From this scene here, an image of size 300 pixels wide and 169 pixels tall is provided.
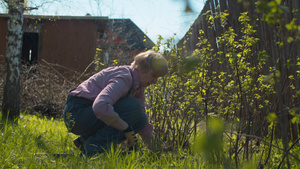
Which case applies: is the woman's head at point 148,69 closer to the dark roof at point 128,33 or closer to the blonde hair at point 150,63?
the blonde hair at point 150,63

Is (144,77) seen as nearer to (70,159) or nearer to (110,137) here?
(110,137)

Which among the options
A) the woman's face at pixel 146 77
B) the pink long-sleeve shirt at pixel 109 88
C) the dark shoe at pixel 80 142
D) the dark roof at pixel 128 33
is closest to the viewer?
the pink long-sleeve shirt at pixel 109 88

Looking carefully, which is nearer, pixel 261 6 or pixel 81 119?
pixel 261 6

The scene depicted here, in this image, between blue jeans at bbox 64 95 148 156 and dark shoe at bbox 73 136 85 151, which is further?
dark shoe at bbox 73 136 85 151

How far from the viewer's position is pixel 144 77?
2.74 m

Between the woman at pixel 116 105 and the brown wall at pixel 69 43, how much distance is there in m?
8.18

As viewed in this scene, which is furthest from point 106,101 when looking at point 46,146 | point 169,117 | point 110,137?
point 169,117

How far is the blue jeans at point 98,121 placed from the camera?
2.67 metres

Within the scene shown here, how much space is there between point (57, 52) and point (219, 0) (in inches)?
320

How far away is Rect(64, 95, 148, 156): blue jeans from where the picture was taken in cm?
267

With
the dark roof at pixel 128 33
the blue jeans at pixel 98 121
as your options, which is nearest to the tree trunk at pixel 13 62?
the blue jeans at pixel 98 121

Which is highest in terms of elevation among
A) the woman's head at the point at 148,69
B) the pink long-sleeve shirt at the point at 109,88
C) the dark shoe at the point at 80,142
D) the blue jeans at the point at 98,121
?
the woman's head at the point at 148,69

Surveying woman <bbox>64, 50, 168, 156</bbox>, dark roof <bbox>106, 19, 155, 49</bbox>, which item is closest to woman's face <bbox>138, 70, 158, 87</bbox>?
woman <bbox>64, 50, 168, 156</bbox>

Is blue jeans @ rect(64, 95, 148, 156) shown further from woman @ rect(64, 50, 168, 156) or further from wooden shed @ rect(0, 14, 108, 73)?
wooden shed @ rect(0, 14, 108, 73)
